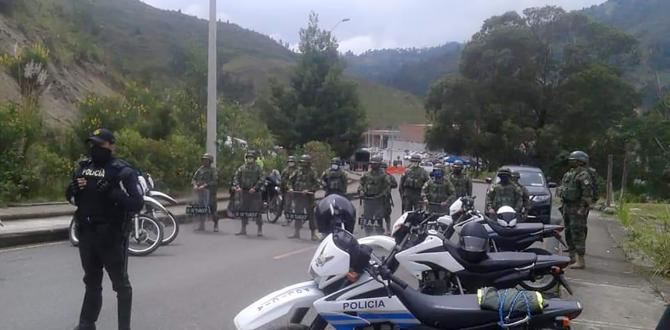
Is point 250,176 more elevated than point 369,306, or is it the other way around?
point 369,306

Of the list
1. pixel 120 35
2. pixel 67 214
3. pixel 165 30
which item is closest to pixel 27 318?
pixel 67 214

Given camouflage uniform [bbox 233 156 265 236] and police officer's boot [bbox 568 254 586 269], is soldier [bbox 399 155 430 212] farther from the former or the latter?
police officer's boot [bbox 568 254 586 269]

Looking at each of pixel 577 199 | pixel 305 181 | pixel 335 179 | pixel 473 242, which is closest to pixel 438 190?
pixel 335 179

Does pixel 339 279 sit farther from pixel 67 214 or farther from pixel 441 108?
pixel 441 108

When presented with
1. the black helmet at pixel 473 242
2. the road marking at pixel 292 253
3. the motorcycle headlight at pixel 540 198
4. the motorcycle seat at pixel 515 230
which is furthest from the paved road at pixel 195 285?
the motorcycle headlight at pixel 540 198

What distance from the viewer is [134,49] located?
96.8m

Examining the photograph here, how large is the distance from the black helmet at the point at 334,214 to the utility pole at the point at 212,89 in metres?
14.5

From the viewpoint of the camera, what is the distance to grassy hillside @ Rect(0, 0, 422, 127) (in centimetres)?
3284

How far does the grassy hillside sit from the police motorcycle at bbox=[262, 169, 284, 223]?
9227 millimetres

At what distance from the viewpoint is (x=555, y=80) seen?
51.0 meters

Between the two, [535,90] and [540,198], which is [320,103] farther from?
[540,198]

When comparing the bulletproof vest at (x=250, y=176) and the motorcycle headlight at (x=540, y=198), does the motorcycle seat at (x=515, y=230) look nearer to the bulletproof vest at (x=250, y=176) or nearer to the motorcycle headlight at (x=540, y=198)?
the bulletproof vest at (x=250, y=176)

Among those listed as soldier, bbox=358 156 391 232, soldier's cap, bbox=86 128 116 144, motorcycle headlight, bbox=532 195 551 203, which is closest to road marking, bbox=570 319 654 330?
soldier's cap, bbox=86 128 116 144

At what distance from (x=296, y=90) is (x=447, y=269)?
3445 centimetres
